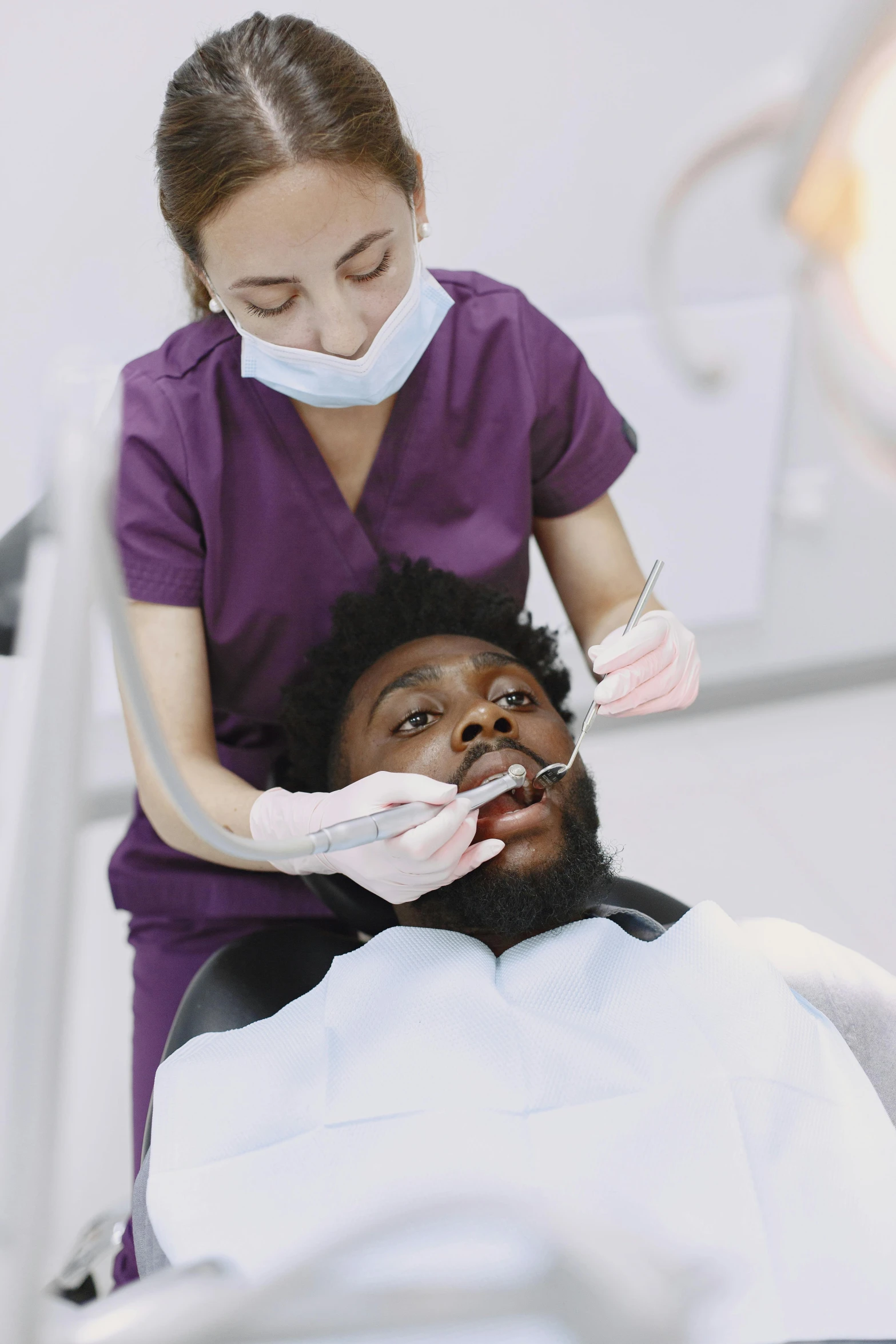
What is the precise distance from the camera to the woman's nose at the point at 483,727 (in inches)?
49.5

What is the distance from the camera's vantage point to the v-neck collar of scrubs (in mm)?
1346

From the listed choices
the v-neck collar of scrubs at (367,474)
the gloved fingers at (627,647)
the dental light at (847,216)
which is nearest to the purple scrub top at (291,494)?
the v-neck collar of scrubs at (367,474)

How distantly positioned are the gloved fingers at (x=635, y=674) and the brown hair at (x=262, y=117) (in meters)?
0.55

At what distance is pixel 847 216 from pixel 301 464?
99 centimetres

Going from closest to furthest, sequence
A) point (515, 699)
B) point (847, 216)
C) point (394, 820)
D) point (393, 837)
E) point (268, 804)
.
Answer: point (847, 216) → point (394, 820) → point (393, 837) → point (268, 804) → point (515, 699)

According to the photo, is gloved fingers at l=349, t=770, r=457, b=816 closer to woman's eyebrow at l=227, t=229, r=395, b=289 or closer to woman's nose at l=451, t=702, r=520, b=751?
woman's nose at l=451, t=702, r=520, b=751

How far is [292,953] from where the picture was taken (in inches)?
51.5

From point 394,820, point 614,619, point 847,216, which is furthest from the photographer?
point 614,619

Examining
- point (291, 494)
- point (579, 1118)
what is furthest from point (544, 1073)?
point (291, 494)

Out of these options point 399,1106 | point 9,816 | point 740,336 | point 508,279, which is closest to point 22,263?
point 508,279

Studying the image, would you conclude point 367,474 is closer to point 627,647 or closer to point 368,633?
point 368,633

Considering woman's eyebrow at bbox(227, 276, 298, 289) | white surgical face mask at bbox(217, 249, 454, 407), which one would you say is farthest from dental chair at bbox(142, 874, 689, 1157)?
woman's eyebrow at bbox(227, 276, 298, 289)

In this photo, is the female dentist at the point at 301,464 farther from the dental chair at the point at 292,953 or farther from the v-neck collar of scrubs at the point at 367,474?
the dental chair at the point at 292,953

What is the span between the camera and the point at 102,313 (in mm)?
1882
